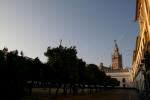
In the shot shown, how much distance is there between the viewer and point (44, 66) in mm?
42531

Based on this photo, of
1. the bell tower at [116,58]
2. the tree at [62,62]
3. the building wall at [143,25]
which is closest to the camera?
the building wall at [143,25]

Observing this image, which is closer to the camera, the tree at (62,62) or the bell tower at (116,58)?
the tree at (62,62)

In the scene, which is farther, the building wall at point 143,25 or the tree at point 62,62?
the tree at point 62,62

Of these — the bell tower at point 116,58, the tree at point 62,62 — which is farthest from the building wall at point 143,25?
the bell tower at point 116,58

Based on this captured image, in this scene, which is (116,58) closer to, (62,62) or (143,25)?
(62,62)

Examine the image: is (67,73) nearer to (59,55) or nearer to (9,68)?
(59,55)

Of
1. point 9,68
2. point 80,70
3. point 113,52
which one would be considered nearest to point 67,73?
point 80,70

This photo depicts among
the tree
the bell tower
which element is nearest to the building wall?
the tree

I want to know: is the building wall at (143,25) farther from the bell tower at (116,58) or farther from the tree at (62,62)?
the bell tower at (116,58)

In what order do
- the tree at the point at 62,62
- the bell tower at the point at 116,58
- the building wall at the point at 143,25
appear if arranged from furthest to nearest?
the bell tower at the point at 116,58 < the tree at the point at 62,62 < the building wall at the point at 143,25

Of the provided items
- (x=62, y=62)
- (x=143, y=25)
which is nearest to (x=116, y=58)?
(x=62, y=62)

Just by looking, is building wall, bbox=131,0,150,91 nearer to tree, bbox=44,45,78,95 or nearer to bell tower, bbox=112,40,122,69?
tree, bbox=44,45,78,95

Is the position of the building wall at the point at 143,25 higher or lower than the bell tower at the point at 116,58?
lower

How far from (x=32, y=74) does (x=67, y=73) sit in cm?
673
